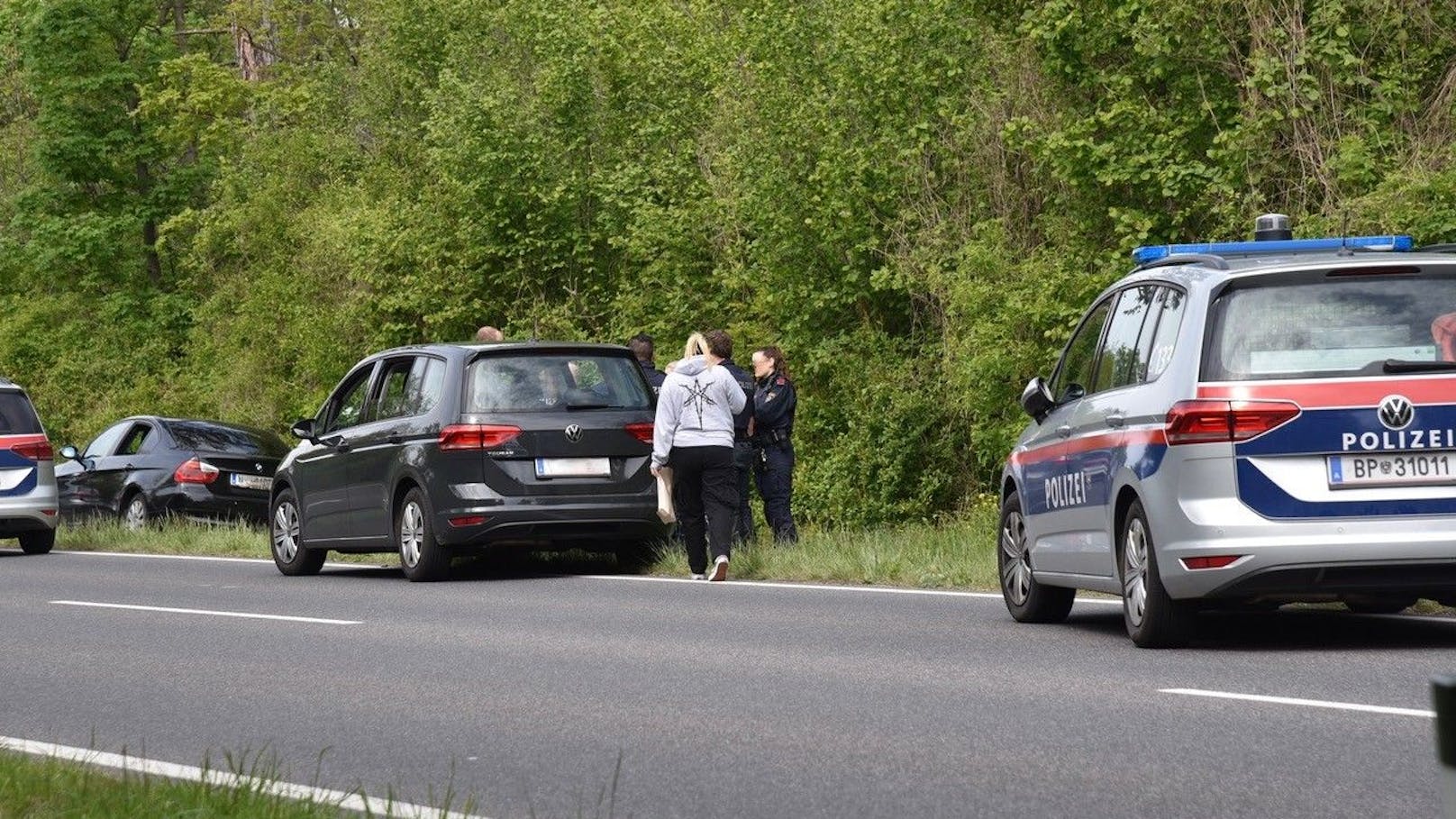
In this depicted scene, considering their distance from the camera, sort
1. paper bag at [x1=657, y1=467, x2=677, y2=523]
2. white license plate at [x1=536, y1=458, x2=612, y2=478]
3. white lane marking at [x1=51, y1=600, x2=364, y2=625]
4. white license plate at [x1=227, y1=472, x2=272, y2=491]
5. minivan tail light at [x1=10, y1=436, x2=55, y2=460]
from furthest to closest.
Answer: white license plate at [x1=227, y1=472, x2=272, y2=491] < minivan tail light at [x1=10, y1=436, x2=55, y2=460] < white license plate at [x1=536, y1=458, x2=612, y2=478] < paper bag at [x1=657, y1=467, x2=677, y2=523] < white lane marking at [x1=51, y1=600, x2=364, y2=625]

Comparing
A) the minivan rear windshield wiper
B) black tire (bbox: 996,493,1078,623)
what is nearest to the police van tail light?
the minivan rear windshield wiper

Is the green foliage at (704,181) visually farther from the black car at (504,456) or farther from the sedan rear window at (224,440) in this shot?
the black car at (504,456)

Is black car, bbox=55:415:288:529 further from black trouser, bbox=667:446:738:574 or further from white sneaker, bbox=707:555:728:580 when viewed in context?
white sneaker, bbox=707:555:728:580

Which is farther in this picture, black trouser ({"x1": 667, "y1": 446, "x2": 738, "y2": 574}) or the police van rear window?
black trouser ({"x1": 667, "y1": 446, "x2": 738, "y2": 574})

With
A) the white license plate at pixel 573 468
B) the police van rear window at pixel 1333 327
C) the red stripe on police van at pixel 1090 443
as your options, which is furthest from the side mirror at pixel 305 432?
the police van rear window at pixel 1333 327

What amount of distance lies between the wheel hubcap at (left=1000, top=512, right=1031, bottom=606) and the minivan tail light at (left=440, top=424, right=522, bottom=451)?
202 inches

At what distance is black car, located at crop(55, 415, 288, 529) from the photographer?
2598 centimetres

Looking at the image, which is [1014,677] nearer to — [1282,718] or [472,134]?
[1282,718]

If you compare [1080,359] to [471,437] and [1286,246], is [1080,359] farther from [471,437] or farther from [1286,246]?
[471,437]

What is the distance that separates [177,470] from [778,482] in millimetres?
9664

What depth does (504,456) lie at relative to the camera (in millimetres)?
16938

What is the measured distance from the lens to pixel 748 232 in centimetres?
2917

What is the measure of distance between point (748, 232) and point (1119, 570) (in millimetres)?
18573

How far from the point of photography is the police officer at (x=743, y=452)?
18359 millimetres
